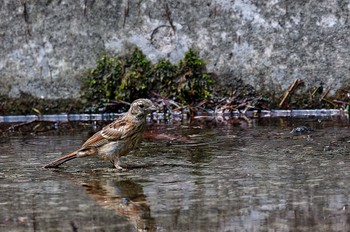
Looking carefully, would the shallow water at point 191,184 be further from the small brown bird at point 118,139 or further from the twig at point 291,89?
the twig at point 291,89

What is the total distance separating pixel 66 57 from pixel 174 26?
1352 mm

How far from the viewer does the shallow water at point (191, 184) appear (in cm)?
430

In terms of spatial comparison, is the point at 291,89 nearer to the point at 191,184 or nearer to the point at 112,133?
the point at 112,133

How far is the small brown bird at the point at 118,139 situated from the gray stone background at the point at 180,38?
3.31 meters

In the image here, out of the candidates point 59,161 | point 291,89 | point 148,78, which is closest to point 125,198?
point 59,161

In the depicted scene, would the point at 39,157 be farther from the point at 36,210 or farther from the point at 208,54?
the point at 208,54

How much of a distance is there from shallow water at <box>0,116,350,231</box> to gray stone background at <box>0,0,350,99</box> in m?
1.59

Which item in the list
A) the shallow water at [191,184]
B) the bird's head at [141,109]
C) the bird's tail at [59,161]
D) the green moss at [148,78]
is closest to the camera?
the shallow water at [191,184]

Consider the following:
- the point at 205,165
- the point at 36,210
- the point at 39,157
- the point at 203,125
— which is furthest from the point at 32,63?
the point at 36,210

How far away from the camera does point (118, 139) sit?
650cm

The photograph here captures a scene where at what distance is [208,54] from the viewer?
9.82 metres

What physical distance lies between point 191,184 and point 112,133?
4.50ft

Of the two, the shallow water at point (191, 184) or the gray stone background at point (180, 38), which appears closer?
the shallow water at point (191, 184)

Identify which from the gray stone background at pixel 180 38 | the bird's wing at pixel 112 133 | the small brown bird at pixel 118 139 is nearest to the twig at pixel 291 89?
Answer: the gray stone background at pixel 180 38
